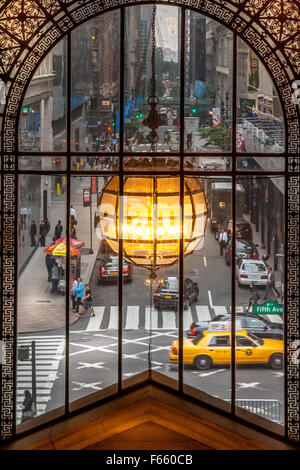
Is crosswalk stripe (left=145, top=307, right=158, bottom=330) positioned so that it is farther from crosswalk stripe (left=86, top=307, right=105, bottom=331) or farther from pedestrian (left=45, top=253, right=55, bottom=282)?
pedestrian (left=45, top=253, right=55, bottom=282)

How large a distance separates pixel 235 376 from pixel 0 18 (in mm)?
4229

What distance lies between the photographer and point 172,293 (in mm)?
8094

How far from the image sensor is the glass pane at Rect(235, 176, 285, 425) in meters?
7.83

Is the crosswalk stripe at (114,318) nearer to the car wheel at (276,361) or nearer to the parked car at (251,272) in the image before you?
the parked car at (251,272)

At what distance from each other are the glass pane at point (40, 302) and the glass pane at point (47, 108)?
0.36 m

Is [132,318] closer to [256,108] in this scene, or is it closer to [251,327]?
[251,327]

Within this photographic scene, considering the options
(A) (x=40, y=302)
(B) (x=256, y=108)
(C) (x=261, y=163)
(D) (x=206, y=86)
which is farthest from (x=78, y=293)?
(B) (x=256, y=108)

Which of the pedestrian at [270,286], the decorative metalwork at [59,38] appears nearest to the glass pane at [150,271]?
the pedestrian at [270,286]

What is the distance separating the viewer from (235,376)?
7.90m

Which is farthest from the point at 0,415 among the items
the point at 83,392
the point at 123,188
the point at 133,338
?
the point at 123,188

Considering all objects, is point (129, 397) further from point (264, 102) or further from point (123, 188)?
point (264, 102)

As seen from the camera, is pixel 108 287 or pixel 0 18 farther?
pixel 108 287

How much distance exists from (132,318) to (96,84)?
2.43 metres
